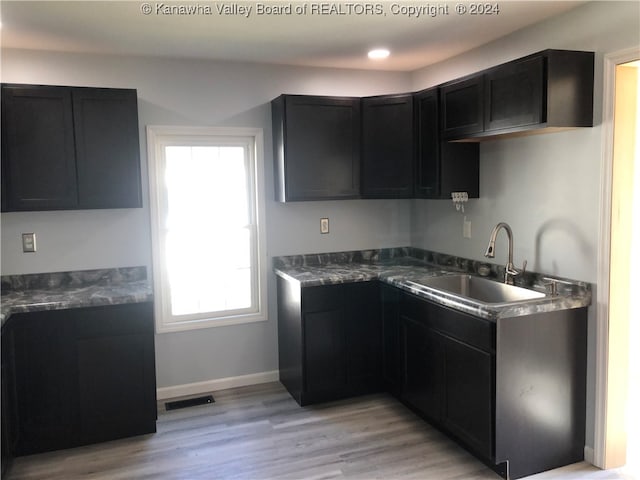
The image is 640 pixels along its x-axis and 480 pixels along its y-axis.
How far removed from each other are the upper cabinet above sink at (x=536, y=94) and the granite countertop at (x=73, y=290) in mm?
2244

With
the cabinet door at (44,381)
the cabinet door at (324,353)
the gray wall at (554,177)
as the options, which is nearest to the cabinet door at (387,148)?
the gray wall at (554,177)

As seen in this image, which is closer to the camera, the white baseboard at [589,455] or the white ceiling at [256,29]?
the white ceiling at [256,29]

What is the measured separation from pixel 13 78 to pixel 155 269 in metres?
1.50

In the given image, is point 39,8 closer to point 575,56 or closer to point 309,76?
point 309,76

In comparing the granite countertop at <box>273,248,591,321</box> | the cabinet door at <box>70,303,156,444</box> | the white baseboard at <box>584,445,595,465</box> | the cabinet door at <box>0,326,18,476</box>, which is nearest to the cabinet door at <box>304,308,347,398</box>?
the granite countertop at <box>273,248,591,321</box>

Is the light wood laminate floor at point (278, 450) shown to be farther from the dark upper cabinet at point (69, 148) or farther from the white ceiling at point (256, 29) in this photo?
the white ceiling at point (256, 29)

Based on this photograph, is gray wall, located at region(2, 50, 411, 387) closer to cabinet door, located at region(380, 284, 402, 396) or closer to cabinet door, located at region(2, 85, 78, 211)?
cabinet door, located at region(2, 85, 78, 211)

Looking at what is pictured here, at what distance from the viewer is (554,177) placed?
292cm

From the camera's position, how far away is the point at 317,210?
4105 mm

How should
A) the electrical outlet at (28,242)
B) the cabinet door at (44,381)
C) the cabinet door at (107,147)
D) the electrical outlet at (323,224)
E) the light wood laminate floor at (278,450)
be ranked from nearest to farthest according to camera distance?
the light wood laminate floor at (278,450)
the cabinet door at (44,381)
the cabinet door at (107,147)
the electrical outlet at (28,242)
the electrical outlet at (323,224)

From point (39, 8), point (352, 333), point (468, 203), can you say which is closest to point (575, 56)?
point (468, 203)

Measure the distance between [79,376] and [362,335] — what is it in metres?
1.79

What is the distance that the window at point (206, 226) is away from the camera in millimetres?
3719

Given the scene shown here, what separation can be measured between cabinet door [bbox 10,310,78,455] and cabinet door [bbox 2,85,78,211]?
0.73m
